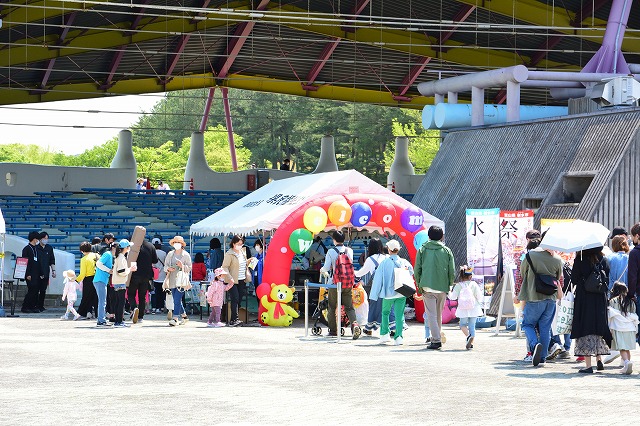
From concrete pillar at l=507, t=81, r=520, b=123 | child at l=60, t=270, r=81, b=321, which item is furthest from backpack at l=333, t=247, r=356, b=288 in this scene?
concrete pillar at l=507, t=81, r=520, b=123

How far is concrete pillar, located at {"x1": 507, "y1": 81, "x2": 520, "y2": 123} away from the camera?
27.1m

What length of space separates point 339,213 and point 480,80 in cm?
920

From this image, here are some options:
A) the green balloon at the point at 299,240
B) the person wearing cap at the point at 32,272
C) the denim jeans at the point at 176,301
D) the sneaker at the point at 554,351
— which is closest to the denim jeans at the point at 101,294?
the denim jeans at the point at 176,301

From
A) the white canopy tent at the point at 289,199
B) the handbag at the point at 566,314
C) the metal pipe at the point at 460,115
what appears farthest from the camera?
the metal pipe at the point at 460,115

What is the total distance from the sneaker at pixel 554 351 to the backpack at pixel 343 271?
418 centimetres

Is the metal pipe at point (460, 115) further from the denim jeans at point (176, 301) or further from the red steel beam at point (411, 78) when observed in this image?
the red steel beam at point (411, 78)

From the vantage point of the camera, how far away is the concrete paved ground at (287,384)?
9055 millimetres

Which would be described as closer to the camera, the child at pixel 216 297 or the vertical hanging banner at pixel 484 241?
the child at pixel 216 297

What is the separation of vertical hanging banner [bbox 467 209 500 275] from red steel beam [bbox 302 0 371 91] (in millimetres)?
16573

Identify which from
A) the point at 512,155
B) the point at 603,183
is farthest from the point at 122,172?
the point at 603,183

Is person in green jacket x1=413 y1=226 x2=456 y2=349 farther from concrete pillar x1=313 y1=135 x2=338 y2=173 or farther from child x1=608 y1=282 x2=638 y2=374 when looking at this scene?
concrete pillar x1=313 y1=135 x2=338 y2=173

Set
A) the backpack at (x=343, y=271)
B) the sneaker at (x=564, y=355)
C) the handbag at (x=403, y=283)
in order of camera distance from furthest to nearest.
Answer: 1. the backpack at (x=343, y=271)
2. the handbag at (x=403, y=283)
3. the sneaker at (x=564, y=355)

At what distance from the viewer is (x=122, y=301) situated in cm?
1981

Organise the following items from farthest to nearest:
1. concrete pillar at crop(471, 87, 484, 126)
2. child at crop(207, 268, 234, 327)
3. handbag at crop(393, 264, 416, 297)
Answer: concrete pillar at crop(471, 87, 484, 126), child at crop(207, 268, 234, 327), handbag at crop(393, 264, 416, 297)
